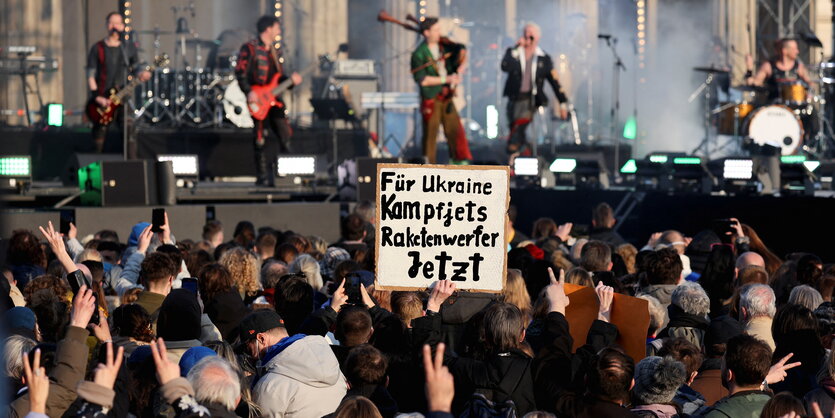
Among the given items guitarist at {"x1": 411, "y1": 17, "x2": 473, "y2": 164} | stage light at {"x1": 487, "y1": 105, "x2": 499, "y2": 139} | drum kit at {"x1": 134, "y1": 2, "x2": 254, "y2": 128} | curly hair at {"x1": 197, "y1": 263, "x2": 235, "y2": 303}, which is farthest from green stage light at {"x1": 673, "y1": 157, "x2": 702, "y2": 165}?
stage light at {"x1": 487, "y1": 105, "x2": 499, "y2": 139}

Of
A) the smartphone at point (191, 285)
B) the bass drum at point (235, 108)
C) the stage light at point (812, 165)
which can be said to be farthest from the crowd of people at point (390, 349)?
the bass drum at point (235, 108)

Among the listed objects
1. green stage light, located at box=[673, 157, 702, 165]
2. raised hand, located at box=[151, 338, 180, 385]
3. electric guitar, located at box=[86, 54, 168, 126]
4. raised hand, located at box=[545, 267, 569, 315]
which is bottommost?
raised hand, located at box=[151, 338, 180, 385]

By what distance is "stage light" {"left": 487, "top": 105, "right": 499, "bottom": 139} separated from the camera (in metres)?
28.2

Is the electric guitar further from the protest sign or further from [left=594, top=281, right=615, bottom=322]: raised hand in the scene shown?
[left=594, top=281, right=615, bottom=322]: raised hand

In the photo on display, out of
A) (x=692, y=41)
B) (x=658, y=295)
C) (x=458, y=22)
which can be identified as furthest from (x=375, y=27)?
(x=658, y=295)

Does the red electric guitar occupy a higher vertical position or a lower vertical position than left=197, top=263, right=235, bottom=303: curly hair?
higher

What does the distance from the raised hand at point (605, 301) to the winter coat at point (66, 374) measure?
232 centimetres

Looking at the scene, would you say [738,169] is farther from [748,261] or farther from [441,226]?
[441,226]

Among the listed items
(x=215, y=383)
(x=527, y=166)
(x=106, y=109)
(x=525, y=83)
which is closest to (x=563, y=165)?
(x=527, y=166)

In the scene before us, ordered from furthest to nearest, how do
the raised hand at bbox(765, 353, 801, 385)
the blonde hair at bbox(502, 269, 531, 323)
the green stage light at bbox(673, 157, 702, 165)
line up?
1. the green stage light at bbox(673, 157, 702, 165)
2. the blonde hair at bbox(502, 269, 531, 323)
3. the raised hand at bbox(765, 353, 801, 385)

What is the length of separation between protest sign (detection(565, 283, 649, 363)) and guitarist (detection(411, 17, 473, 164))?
446 inches

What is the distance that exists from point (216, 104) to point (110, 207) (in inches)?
294

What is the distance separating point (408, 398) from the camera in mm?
6059

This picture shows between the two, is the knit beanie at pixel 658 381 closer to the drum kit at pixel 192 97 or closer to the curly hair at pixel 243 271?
the curly hair at pixel 243 271
